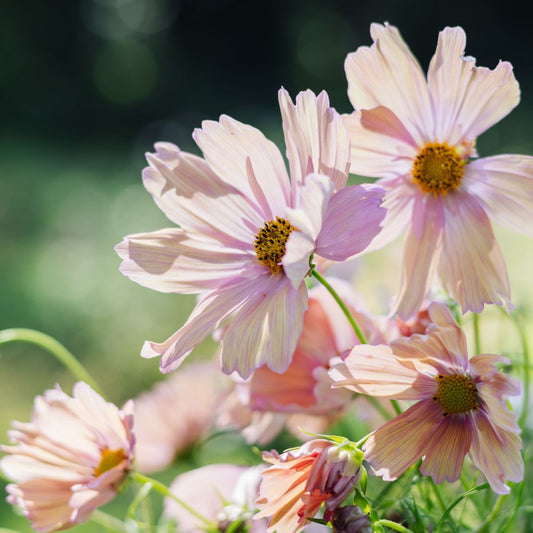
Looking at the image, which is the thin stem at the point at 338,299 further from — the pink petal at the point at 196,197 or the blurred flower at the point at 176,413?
the blurred flower at the point at 176,413

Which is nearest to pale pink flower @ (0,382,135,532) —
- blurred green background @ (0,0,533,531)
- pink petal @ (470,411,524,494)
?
pink petal @ (470,411,524,494)

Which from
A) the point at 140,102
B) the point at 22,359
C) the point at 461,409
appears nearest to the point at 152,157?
the point at 461,409

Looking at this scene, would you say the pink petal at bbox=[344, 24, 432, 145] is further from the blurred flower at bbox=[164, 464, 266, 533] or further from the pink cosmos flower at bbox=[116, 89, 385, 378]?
the blurred flower at bbox=[164, 464, 266, 533]

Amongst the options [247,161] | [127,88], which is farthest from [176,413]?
[127,88]

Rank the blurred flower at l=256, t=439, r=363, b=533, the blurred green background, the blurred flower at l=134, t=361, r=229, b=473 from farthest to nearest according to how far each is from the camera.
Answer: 1. the blurred green background
2. the blurred flower at l=134, t=361, r=229, b=473
3. the blurred flower at l=256, t=439, r=363, b=533

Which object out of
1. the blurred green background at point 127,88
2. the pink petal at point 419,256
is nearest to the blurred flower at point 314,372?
the pink petal at point 419,256

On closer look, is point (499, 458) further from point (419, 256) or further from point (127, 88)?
point (127, 88)
